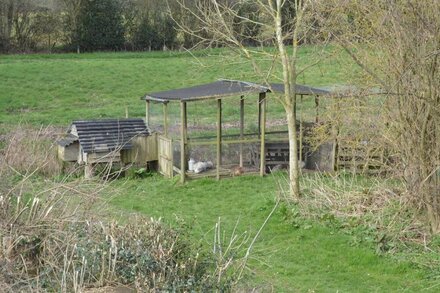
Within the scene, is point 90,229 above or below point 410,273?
above

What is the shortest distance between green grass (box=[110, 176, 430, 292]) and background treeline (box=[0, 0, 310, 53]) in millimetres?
24544

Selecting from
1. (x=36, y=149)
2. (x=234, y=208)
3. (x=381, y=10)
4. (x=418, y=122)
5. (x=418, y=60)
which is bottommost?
(x=234, y=208)

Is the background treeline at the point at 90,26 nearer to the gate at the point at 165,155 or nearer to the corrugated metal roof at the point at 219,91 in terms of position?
the corrugated metal roof at the point at 219,91

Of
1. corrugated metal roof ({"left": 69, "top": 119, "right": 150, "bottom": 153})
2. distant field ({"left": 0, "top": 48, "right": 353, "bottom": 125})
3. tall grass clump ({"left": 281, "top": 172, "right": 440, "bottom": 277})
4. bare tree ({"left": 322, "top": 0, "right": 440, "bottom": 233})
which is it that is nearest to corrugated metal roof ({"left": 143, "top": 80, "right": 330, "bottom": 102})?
corrugated metal roof ({"left": 69, "top": 119, "right": 150, "bottom": 153})

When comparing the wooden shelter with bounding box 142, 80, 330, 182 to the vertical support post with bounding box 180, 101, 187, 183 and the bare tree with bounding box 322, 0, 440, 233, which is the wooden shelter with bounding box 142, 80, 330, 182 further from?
the bare tree with bounding box 322, 0, 440, 233

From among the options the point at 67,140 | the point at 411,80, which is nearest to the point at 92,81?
the point at 67,140

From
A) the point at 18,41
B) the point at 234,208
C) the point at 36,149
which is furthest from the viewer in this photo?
the point at 18,41

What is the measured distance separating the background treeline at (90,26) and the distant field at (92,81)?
2631 millimetres

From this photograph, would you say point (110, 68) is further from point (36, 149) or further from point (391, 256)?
point (391, 256)

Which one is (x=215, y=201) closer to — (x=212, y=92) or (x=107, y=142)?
(x=212, y=92)

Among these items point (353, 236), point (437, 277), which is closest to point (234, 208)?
point (353, 236)

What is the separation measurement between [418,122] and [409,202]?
1.56 meters

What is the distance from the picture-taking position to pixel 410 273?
955 centimetres

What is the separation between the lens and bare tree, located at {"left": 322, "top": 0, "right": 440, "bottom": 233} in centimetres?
991
